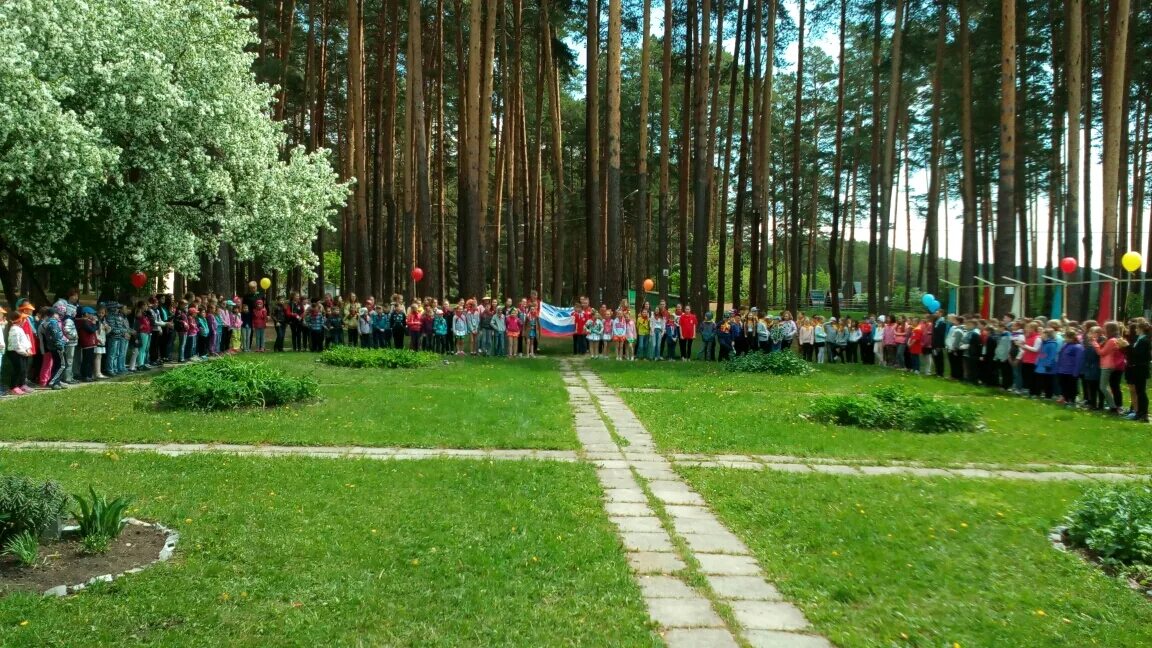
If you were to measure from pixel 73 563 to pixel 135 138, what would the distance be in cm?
1369

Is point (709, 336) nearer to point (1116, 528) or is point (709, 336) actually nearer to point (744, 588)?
point (1116, 528)

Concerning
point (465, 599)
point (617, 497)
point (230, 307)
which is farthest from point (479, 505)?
point (230, 307)

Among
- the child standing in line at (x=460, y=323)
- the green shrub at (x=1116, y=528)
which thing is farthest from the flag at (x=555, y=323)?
the green shrub at (x=1116, y=528)

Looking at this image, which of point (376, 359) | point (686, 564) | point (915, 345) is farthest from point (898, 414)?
point (376, 359)

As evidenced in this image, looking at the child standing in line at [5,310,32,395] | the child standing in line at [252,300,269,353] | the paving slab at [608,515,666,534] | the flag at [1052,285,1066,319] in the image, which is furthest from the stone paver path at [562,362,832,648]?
the flag at [1052,285,1066,319]

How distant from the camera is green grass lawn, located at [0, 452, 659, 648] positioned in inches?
159

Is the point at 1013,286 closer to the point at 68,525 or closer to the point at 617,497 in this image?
the point at 617,497

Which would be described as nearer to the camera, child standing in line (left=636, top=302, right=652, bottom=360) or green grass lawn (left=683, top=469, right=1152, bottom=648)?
green grass lawn (left=683, top=469, right=1152, bottom=648)

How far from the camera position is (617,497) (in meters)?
7.00

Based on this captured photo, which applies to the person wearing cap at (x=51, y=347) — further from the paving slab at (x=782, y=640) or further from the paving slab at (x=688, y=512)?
the paving slab at (x=782, y=640)

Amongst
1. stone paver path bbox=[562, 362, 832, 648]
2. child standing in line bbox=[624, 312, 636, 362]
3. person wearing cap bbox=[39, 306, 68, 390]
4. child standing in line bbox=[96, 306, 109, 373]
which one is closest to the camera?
stone paver path bbox=[562, 362, 832, 648]

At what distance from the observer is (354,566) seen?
4965 millimetres

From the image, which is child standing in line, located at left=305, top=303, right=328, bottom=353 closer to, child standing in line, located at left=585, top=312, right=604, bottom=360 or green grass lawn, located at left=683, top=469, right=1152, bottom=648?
child standing in line, located at left=585, top=312, right=604, bottom=360

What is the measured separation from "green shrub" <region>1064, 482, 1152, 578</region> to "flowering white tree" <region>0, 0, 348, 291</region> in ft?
48.7
